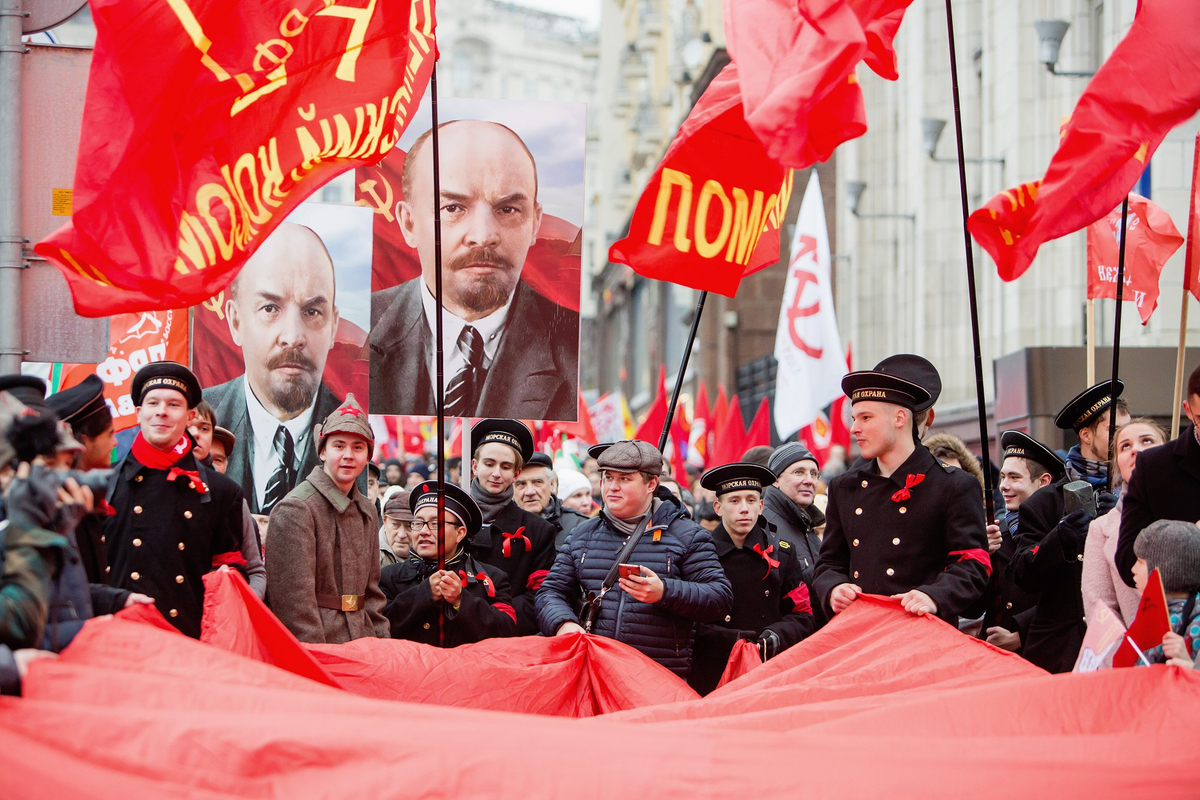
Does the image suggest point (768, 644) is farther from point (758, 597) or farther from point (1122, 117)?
point (1122, 117)

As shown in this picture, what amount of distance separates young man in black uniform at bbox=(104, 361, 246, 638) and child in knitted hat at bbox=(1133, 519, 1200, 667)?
3.51 meters

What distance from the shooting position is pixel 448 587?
20.3 ft

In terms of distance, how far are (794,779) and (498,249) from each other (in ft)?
15.8

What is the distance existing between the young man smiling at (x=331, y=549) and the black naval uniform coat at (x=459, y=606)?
0.20 metres

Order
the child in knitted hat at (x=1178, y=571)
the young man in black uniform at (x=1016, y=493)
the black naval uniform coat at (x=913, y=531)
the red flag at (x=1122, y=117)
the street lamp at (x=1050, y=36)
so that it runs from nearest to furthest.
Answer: the child in knitted hat at (x=1178, y=571)
the black naval uniform coat at (x=913, y=531)
the red flag at (x=1122, y=117)
the young man in black uniform at (x=1016, y=493)
the street lamp at (x=1050, y=36)

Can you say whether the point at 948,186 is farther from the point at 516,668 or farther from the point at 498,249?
the point at 516,668

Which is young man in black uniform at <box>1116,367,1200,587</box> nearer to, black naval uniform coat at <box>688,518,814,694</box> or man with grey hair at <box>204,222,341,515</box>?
black naval uniform coat at <box>688,518,814,694</box>

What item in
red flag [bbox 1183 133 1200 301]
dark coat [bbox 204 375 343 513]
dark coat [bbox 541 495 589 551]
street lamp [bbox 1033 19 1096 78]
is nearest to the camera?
red flag [bbox 1183 133 1200 301]

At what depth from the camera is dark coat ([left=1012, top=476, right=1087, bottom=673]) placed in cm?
624

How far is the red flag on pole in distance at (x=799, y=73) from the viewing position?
5164 mm

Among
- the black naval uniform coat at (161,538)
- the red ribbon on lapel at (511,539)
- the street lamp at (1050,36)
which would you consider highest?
the street lamp at (1050,36)

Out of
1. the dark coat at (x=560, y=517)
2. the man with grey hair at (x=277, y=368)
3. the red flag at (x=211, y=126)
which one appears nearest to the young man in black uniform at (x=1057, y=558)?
the dark coat at (x=560, y=517)

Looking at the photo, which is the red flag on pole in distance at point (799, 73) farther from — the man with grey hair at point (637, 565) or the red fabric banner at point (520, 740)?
the red fabric banner at point (520, 740)

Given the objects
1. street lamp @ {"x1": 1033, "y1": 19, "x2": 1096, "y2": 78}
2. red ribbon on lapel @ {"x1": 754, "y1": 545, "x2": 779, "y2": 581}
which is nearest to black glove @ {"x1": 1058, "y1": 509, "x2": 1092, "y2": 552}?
red ribbon on lapel @ {"x1": 754, "y1": 545, "x2": 779, "y2": 581}
